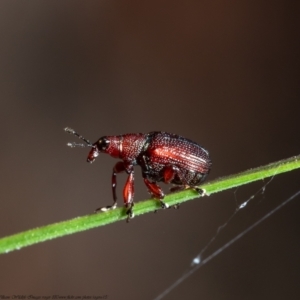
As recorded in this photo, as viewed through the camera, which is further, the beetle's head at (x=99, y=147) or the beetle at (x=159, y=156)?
the beetle's head at (x=99, y=147)

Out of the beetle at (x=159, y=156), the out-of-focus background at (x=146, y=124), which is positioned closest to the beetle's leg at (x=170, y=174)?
the beetle at (x=159, y=156)

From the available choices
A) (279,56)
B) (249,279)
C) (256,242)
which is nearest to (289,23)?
(279,56)

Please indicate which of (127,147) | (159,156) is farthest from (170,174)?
(127,147)

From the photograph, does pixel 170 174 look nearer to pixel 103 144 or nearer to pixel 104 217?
pixel 103 144

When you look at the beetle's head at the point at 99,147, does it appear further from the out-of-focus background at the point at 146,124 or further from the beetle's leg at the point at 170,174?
the out-of-focus background at the point at 146,124

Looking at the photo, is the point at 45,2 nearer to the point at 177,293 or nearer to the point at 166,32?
the point at 166,32

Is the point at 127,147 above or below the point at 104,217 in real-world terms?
above
